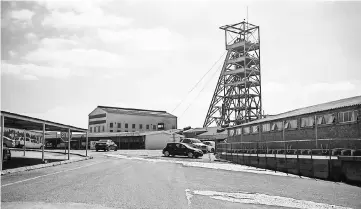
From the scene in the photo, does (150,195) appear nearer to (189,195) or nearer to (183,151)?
(189,195)

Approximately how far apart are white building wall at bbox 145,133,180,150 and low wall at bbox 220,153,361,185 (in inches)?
1680

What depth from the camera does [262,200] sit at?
27.8ft

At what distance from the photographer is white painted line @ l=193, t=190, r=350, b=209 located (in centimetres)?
786

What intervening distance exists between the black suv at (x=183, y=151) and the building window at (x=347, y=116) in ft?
44.1

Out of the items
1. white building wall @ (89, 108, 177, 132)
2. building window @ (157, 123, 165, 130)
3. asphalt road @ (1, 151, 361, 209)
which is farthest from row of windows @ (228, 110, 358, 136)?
white building wall @ (89, 108, 177, 132)

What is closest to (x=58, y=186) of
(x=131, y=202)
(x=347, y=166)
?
(x=131, y=202)

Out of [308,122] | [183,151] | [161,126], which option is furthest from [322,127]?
[161,126]

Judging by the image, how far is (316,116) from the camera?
74.1 ft

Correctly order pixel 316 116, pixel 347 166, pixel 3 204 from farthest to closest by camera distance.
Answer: pixel 316 116
pixel 347 166
pixel 3 204

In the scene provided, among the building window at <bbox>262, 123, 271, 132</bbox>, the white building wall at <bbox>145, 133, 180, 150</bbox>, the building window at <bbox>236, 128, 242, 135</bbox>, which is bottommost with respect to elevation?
the white building wall at <bbox>145, 133, 180, 150</bbox>

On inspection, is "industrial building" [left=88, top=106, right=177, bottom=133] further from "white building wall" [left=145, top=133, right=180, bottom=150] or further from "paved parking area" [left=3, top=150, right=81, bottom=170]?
"paved parking area" [left=3, top=150, right=81, bottom=170]

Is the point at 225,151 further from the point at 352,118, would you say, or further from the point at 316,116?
the point at 352,118

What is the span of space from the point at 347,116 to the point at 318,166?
6612mm

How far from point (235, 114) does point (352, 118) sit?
55188 mm
